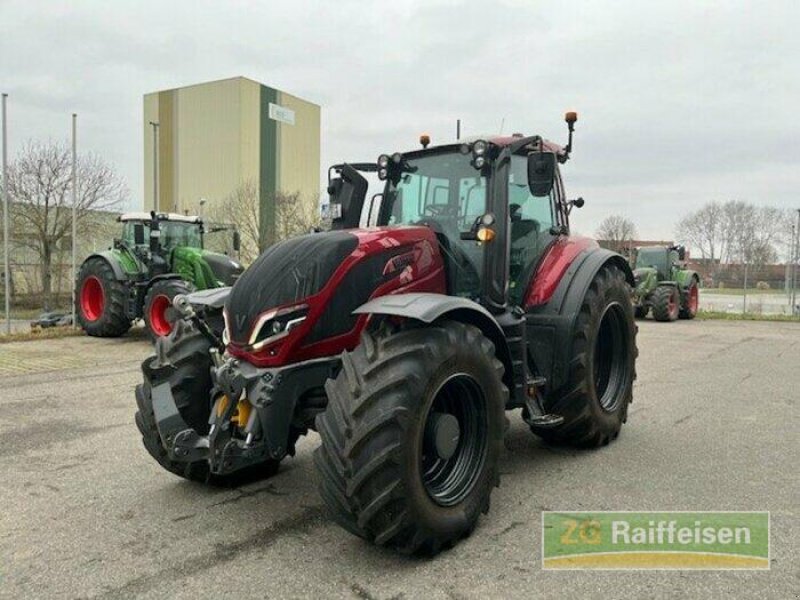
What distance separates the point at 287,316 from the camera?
3.45 meters

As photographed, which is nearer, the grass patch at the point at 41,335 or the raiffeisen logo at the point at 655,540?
the raiffeisen logo at the point at 655,540

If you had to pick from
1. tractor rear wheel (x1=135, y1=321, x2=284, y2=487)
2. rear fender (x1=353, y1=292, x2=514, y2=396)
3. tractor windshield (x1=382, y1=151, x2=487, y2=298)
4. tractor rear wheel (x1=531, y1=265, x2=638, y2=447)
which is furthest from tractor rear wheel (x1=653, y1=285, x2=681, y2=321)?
tractor rear wheel (x1=135, y1=321, x2=284, y2=487)

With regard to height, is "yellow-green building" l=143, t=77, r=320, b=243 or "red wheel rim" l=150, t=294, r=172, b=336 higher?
"yellow-green building" l=143, t=77, r=320, b=243

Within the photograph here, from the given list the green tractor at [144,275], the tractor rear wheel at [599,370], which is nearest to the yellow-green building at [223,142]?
the green tractor at [144,275]

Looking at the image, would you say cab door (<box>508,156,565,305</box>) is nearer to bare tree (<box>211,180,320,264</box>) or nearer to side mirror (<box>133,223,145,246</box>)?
side mirror (<box>133,223,145,246</box>)

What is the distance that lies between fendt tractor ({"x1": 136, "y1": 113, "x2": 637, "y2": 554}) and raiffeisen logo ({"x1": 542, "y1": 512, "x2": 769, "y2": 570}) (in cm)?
47

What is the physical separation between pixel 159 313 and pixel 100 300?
2029 millimetres

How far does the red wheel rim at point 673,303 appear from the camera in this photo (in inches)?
758

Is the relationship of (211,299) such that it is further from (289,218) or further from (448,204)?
(289,218)

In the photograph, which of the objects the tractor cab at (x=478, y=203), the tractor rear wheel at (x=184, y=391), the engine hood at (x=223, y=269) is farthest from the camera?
the engine hood at (x=223, y=269)

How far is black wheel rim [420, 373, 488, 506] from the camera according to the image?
3.35m

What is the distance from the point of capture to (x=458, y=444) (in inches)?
140

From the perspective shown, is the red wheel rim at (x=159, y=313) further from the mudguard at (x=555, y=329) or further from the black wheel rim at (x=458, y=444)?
the black wheel rim at (x=458, y=444)

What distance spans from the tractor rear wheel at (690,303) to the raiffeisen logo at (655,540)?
1805cm
